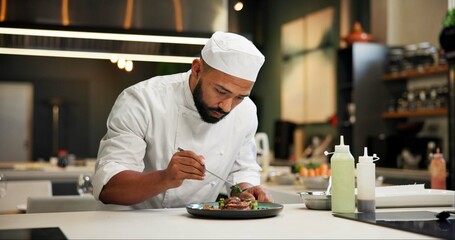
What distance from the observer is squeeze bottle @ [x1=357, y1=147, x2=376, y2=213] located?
6.85 feet

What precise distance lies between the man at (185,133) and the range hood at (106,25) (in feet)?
5.12

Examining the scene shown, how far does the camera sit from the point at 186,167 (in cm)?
203

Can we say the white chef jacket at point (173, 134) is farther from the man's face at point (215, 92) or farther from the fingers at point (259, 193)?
the fingers at point (259, 193)

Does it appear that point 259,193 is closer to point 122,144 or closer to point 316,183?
point 122,144

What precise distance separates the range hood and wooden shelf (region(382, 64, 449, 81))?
117 inches

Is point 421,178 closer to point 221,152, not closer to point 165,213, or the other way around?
point 221,152

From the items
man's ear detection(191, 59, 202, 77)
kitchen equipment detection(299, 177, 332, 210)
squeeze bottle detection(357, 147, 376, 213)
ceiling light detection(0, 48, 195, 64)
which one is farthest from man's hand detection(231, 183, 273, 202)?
ceiling light detection(0, 48, 195, 64)

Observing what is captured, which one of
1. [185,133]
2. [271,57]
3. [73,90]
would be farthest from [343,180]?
[73,90]

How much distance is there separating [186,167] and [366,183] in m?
0.59

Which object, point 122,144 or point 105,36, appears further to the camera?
point 105,36

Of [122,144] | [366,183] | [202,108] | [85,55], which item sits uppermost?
[85,55]

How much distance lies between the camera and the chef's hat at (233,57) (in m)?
2.34

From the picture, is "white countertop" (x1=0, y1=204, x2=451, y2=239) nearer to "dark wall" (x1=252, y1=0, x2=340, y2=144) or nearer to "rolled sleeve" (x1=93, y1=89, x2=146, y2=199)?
"rolled sleeve" (x1=93, y1=89, x2=146, y2=199)

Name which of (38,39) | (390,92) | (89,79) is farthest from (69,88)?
(38,39)
